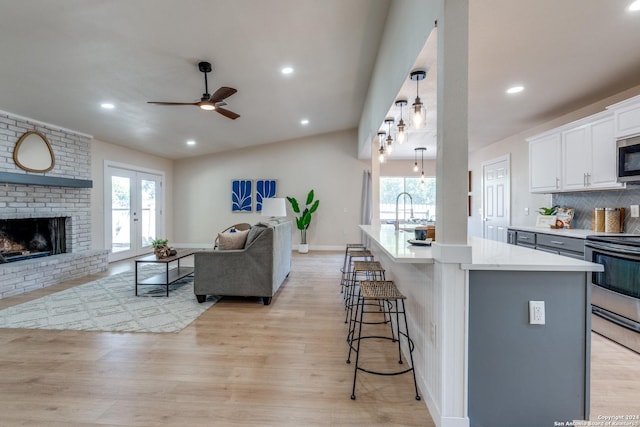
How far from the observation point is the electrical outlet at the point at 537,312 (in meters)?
1.66

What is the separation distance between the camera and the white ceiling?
7.84 feet

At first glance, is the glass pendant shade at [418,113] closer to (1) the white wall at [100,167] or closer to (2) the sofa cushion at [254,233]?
(2) the sofa cushion at [254,233]

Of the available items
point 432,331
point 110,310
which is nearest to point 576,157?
point 432,331

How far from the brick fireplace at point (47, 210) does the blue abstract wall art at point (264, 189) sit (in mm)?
3656

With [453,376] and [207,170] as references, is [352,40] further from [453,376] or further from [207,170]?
[207,170]

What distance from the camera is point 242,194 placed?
8.26 m

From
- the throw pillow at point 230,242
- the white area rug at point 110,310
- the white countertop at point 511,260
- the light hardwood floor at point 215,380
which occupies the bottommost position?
the light hardwood floor at point 215,380

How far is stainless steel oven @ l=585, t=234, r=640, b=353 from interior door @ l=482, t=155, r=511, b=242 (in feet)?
8.82

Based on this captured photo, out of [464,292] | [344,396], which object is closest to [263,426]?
[344,396]

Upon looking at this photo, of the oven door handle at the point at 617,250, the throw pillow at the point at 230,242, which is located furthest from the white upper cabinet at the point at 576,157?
the throw pillow at the point at 230,242

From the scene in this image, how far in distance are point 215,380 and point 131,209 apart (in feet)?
19.7

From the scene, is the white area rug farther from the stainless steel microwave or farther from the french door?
the stainless steel microwave

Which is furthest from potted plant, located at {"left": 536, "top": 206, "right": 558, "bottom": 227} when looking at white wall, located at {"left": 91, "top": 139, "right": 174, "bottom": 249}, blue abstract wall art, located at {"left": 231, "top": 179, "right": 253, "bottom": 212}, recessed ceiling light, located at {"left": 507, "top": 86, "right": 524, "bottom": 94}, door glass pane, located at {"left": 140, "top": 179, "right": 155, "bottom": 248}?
door glass pane, located at {"left": 140, "top": 179, "right": 155, "bottom": 248}

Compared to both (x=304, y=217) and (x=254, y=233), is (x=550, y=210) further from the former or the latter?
(x=304, y=217)
